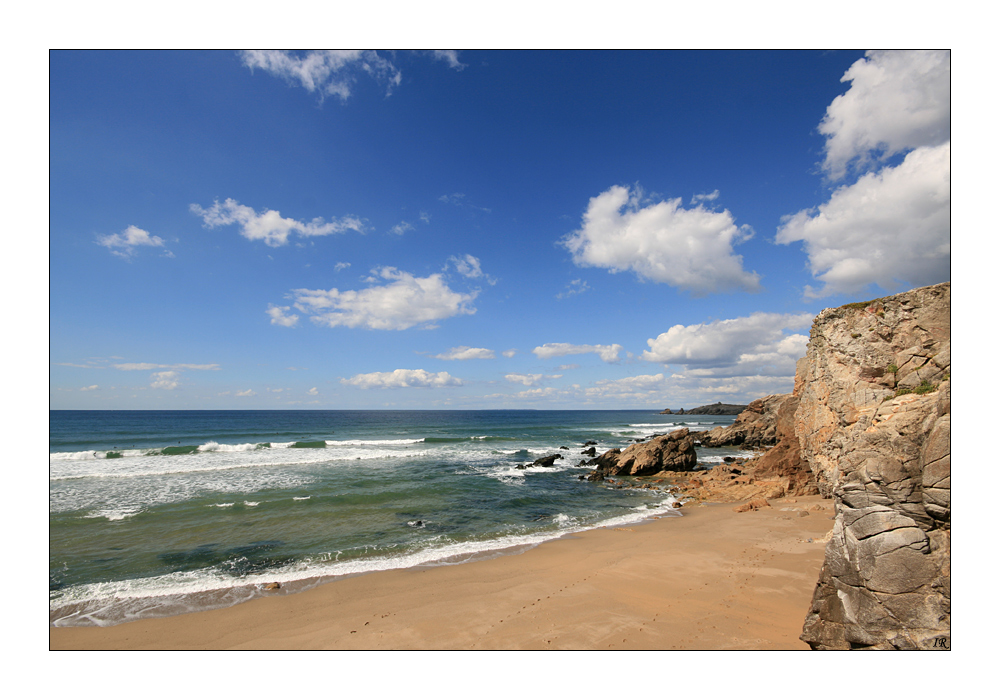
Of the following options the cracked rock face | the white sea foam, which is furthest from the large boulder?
the cracked rock face

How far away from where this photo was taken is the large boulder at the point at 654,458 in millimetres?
22672

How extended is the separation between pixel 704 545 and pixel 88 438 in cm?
5774

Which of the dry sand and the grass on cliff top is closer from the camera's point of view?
the grass on cliff top

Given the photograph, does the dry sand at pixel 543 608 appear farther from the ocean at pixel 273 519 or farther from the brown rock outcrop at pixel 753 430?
the brown rock outcrop at pixel 753 430

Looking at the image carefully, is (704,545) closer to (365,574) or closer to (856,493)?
(856,493)

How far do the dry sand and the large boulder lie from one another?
12.1 meters

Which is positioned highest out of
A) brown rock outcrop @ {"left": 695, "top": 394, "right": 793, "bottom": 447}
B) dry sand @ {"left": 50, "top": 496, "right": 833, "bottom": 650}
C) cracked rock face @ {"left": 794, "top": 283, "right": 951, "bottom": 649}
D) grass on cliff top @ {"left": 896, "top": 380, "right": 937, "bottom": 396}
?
grass on cliff top @ {"left": 896, "top": 380, "right": 937, "bottom": 396}

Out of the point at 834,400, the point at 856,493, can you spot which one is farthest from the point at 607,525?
the point at 856,493

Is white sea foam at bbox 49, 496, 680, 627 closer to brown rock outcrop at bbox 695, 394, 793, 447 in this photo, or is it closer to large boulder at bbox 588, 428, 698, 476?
large boulder at bbox 588, 428, 698, 476

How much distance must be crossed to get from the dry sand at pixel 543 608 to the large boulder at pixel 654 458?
12.1 metres

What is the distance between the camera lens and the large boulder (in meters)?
22.7

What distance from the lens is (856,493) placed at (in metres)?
4.68

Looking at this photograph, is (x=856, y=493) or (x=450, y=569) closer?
(x=856, y=493)

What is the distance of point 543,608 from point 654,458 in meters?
17.9
